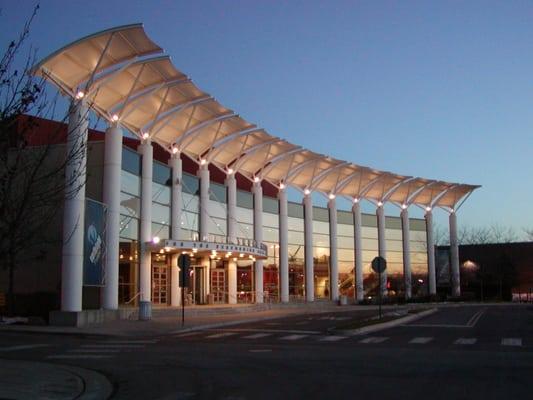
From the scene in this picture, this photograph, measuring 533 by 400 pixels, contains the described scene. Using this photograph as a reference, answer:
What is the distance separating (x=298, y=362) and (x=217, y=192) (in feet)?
110

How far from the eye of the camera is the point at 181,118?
4250 centimetres

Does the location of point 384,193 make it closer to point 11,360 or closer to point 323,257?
point 323,257

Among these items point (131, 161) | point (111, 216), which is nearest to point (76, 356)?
point (111, 216)

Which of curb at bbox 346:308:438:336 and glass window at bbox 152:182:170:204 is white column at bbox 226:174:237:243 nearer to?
glass window at bbox 152:182:170:204

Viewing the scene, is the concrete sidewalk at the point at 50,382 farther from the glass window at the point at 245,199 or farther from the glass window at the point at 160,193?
the glass window at the point at 245,199

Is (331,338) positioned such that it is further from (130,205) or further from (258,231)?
(258,231)

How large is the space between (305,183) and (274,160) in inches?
282

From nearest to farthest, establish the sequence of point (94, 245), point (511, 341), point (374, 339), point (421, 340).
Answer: point (511, 341), point (421, 340), point (374, 339), point (94, 245)

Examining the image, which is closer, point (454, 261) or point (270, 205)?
point (270, 205)

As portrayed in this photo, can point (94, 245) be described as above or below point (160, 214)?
below

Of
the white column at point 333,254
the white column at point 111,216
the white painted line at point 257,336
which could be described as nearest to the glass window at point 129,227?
the white column at point 111,216

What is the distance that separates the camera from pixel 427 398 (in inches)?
411

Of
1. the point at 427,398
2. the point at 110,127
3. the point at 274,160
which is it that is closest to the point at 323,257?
the point at 274,160

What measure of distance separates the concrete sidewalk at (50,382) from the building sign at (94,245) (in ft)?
52.9
